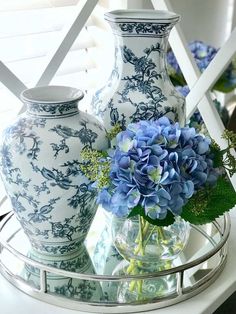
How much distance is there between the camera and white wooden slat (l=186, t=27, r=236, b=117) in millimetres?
922

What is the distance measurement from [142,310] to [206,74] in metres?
0.43

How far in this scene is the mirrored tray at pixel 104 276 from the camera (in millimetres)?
696

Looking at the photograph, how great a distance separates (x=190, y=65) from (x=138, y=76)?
209mm

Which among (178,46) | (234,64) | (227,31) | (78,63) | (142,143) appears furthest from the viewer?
(227,31)

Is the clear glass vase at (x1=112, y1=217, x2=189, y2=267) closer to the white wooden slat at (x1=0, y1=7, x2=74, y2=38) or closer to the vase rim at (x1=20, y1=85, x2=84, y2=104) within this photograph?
the vase rim at (x1=20, y1=85, x2=84, y2=104)

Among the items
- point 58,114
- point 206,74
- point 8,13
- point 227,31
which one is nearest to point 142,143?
point 58,114

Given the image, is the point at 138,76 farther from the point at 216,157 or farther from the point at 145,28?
the point at 216,157

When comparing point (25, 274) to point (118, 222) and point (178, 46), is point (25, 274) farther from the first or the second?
point (178, 46)

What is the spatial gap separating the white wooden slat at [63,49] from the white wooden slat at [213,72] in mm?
218

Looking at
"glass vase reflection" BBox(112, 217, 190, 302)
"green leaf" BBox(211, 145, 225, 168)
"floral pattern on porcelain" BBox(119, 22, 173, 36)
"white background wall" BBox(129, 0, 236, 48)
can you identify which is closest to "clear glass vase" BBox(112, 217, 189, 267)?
"glass vase reflection" BBox(112, 217, 190, 302)

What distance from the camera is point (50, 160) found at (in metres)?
0.67

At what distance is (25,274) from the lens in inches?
29.4

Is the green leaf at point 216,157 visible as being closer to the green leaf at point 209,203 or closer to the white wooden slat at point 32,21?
the green leaf at point 209,203

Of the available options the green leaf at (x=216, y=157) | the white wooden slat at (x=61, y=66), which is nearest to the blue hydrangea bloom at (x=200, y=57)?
the white wooden slat at (x=61, y=66)
